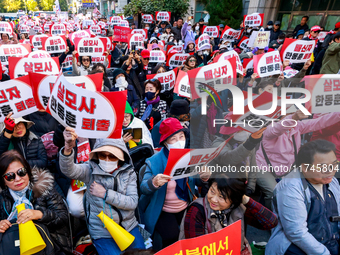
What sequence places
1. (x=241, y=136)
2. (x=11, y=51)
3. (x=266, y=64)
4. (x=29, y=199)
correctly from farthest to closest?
1. (x=11, y=51)
2. (x=266, y=64)
3. (x=241, y=136)
4. (x=29, y=199)

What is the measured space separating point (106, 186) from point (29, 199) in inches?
24.5

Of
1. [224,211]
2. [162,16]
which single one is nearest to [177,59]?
[224,211]

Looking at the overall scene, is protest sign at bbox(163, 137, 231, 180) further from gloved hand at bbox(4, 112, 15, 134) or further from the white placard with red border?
the white placard with red border

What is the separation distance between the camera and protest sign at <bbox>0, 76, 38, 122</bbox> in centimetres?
288

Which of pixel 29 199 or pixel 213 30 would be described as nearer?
pixel 29 199

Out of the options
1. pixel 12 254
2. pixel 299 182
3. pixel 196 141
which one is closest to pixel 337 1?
pixel 196 141

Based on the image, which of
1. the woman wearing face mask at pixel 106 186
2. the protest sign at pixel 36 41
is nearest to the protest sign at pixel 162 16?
the protest sign at pixel 36 41

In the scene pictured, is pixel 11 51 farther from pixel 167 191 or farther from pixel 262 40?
pixel 262 40

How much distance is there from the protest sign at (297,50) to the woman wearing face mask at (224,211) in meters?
4.20

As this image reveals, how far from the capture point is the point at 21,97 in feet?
9.80

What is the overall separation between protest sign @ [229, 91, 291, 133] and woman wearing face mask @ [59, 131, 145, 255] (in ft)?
3.70

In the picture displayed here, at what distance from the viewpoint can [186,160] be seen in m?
2.04

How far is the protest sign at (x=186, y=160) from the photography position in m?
1.98

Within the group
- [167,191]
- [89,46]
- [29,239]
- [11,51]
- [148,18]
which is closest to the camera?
[29,239]
